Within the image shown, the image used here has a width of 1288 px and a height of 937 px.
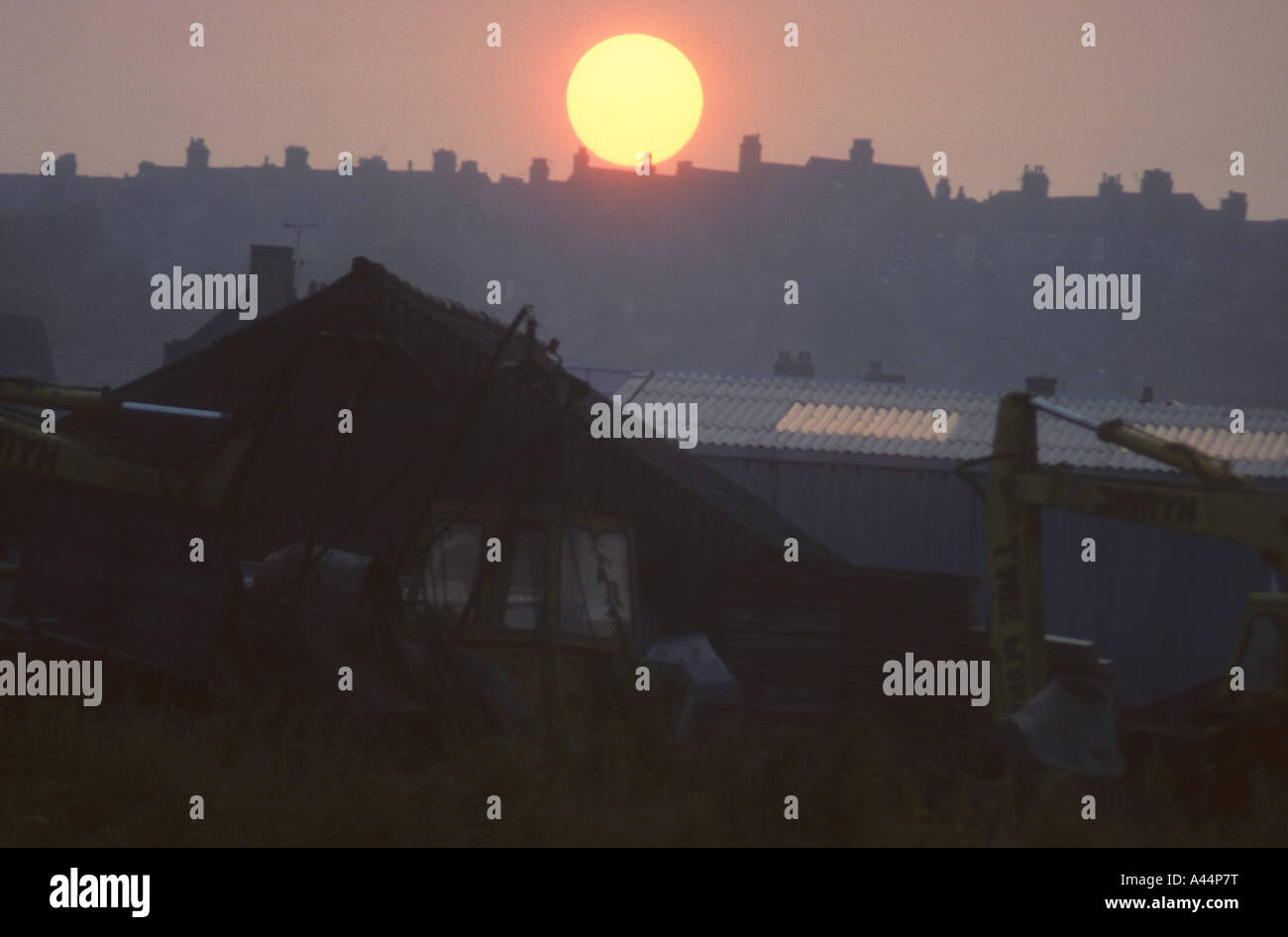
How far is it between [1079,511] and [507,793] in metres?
5.80

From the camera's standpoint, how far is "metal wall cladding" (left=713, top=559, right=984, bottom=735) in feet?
54.7

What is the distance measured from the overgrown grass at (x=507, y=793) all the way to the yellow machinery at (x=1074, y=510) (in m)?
1.65

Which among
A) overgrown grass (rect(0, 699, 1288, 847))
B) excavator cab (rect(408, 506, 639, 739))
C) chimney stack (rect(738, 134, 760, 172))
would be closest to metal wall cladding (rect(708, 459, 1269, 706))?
excavator cab (rect(408, 506, 639, 739))

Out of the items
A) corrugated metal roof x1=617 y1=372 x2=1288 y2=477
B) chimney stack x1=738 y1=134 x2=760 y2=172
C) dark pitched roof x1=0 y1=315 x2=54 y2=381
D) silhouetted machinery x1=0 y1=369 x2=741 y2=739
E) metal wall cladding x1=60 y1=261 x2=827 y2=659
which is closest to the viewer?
silhouetted machinery x1=0 y1=369 x2=741 y2=739

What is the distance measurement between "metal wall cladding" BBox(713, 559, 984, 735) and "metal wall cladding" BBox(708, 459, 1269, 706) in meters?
7.96

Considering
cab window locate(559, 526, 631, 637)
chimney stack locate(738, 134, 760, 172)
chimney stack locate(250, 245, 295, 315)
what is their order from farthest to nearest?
1. chimney stack locate(738, 134, 760, 172)
2. chimney stack locate(250, 245, 295, 315)
3. cab window locate(559, 526, 631, 637)

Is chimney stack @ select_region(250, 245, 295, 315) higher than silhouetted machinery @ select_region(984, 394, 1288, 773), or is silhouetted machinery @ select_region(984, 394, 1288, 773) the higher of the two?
chimney stack @ select_region(250, 245, 295, 315)

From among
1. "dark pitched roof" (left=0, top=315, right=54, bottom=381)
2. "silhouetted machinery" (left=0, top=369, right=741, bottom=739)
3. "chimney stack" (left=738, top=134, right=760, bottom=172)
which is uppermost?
"chimney stack" (left=738, top=134, right=760, bottom=172)

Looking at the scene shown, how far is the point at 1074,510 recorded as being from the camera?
12.6 meters

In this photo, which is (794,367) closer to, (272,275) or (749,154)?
(272,275)

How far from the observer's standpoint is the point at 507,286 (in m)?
78.6

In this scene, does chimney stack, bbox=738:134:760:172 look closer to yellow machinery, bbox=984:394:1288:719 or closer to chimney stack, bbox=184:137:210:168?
chimney stack, bbox=184:137:210:168

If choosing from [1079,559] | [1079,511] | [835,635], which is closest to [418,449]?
[835,635]

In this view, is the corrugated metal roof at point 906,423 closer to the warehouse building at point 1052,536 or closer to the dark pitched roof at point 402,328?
the warehouse building at point 1052,536
